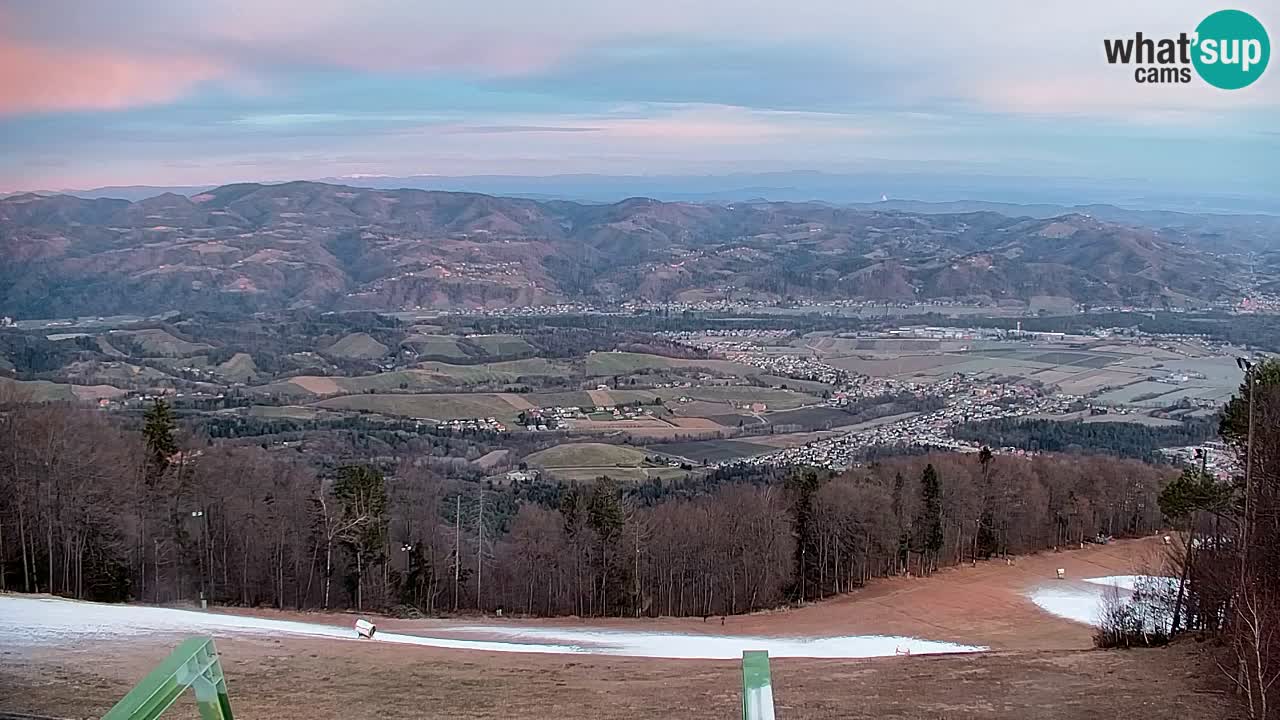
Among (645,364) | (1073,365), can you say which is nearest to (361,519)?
(645,364)

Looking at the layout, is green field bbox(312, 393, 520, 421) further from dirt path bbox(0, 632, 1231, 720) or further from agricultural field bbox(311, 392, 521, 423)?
dirt path bbox(0, 632, 1231, 720)

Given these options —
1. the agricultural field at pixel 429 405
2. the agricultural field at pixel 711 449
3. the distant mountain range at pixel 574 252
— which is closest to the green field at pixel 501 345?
the agricultural field at pixel 429 405

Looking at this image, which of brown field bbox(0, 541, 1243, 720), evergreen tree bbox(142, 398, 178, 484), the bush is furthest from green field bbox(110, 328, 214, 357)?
the bush

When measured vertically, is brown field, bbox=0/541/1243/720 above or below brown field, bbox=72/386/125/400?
below

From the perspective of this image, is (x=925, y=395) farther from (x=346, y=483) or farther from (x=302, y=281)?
(x=302, y=281)

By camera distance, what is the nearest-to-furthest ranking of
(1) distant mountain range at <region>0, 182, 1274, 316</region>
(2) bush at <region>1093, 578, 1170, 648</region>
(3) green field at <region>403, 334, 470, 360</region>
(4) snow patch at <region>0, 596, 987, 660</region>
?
(4) snow patch at <region>0, 596, 987, 660</region> < (2) bush at <region>1093, 578, 1170, 648</region> < (3) green field at <region>403, 334, 470, 360</region> < (1) distant mountain range at <region>0, 182, 1274, 316</region>

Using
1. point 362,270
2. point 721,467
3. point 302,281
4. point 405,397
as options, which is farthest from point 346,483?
point 362,270
